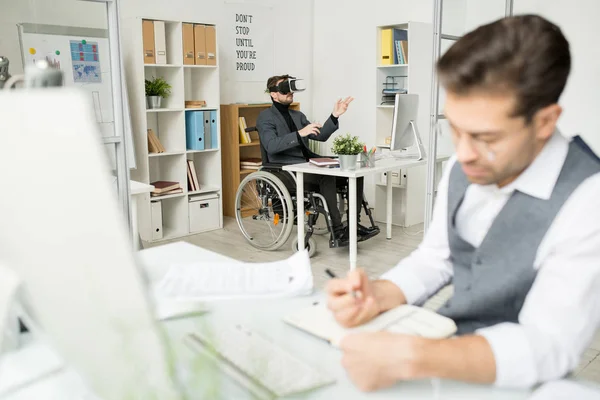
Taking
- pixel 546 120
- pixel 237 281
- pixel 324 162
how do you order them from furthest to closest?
pixel 324 162 → pixel 237 281 → pixel 546 120

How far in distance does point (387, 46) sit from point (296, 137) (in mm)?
1395

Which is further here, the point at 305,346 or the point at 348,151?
the point at 348,151

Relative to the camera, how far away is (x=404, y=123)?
407 centimetres

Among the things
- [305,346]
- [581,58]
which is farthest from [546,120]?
[581,58]

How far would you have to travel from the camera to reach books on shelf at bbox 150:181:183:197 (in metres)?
4.70

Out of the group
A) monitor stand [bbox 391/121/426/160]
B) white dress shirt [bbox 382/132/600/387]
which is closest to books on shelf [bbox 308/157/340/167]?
monitor stand [bbox 391/121/426/160]

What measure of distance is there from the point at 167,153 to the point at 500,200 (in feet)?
13.0

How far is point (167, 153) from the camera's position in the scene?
4734mm

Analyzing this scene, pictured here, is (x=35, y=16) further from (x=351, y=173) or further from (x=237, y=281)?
(x=237, y=281)

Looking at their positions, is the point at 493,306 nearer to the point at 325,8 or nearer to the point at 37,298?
the point at 37,298

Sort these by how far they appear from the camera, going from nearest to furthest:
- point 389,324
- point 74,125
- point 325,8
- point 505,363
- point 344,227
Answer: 1. point 74,125
2. point 505,363
3. point 389,324
4. point 344,227
5. point 325,8

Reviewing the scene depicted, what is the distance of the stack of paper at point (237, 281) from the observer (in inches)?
48.4

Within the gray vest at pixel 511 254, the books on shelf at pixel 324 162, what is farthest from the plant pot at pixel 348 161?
the gray vest at pixel 511 254

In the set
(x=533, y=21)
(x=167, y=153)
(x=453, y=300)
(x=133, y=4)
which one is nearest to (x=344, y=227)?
(x=167, y=153)
